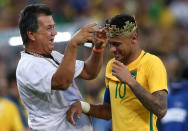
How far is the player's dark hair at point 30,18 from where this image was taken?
4809 mm

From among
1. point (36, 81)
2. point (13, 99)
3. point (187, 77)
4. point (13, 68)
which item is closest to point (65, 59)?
point (36, 81)

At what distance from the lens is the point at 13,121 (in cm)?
778

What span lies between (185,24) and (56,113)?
776 cm

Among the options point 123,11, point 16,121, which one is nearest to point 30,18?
point 16,121

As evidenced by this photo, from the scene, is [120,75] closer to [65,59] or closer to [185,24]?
[65,59]

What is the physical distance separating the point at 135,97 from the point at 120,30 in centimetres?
60

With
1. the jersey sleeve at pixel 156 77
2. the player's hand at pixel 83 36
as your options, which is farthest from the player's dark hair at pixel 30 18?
the jersey sleeve at pixel 156 77

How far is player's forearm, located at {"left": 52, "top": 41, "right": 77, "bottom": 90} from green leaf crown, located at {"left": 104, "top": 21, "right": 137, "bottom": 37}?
38 cm

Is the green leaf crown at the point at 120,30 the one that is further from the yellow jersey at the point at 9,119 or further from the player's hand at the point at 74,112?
the yellow jersey at the point at 9,119

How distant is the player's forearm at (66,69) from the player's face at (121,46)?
0.39 meters

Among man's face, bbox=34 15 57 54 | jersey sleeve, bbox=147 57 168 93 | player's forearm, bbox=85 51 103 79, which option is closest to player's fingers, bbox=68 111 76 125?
player's forearm, bbox=85 51 103 79

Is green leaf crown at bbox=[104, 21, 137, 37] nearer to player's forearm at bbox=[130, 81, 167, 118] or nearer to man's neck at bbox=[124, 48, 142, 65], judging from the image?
man's neck at bbox=[124, 48, 142, 65]

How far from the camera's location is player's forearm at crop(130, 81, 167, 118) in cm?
437

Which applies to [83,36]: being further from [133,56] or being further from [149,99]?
[149,99]
